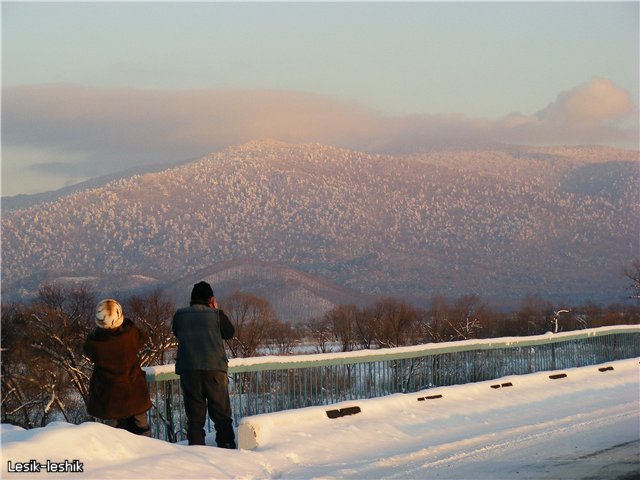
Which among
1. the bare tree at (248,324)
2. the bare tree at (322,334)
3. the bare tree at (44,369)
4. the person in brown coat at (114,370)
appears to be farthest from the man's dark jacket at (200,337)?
the bare tree at (322,334)

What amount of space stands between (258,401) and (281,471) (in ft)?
9.11

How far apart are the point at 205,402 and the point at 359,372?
399cm

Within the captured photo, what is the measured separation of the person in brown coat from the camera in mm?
11688

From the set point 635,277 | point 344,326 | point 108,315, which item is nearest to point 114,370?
point 108,315

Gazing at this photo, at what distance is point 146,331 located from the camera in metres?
21.9

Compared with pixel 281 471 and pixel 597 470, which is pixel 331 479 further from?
pixel 597 470

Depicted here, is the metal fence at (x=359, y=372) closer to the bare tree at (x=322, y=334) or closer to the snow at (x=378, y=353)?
the snow at (x=378, y=353)

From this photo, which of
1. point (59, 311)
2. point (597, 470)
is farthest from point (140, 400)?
point (59, 311)

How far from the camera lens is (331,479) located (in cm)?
A: 1065

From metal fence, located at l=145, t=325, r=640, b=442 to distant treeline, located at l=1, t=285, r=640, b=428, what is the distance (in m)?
12.0

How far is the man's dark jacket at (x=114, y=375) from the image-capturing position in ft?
38.3

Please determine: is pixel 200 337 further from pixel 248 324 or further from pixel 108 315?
pixel 248 324

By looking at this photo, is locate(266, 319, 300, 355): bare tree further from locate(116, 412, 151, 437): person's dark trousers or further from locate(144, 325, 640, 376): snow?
locate(116, 412, 151, 437): person's dark trousers

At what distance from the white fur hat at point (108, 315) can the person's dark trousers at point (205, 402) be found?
1.04m
